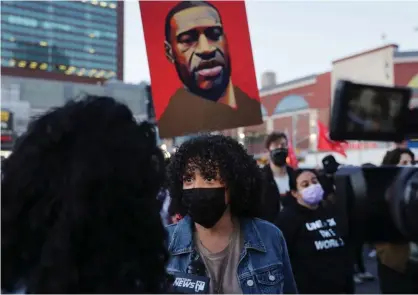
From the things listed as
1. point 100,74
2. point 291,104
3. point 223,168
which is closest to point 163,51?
point 223,168

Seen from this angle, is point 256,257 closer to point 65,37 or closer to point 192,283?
point 192,283

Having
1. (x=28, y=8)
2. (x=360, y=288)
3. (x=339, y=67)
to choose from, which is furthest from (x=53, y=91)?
(x=28, y=8)

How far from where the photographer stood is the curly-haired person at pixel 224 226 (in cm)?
182

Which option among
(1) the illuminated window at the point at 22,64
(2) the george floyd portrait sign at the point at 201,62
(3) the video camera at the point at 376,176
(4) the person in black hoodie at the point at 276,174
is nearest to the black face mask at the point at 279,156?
(4) the person in black hoodie at the point at 276,174

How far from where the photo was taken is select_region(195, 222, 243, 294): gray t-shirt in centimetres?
178

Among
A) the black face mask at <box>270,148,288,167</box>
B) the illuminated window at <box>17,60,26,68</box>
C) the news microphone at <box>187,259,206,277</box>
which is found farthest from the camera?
the illuminated window at <box>17,60,26,68</box>

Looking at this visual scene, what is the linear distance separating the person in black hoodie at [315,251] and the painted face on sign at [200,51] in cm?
107

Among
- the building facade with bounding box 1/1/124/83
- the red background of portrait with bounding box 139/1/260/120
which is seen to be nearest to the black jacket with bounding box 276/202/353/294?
the red background of portrait with bounding box 139/1/260/120

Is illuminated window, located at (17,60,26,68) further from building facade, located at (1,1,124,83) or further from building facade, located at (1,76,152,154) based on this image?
building facade, located at (1,76,152,154)

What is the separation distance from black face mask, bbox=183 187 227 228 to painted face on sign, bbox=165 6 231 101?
156cm

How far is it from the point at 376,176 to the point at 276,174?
12.1 ft

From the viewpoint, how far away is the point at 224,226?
1.99 m

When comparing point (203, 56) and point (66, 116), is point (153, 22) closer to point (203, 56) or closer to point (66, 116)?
point (203, 56)

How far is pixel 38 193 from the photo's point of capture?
918 mm
